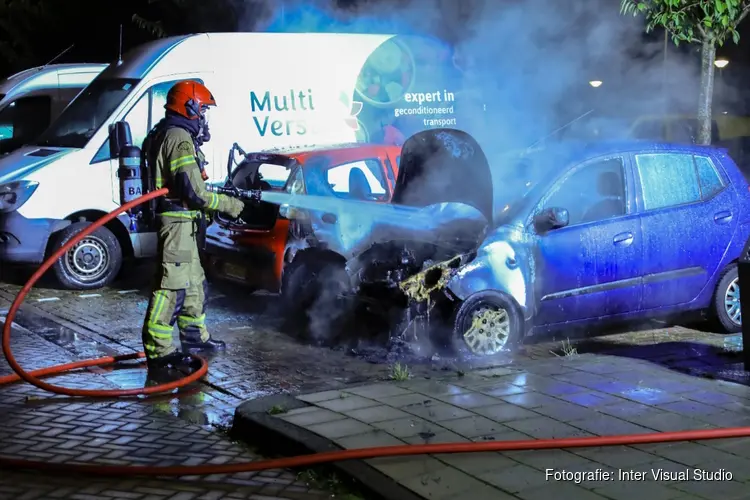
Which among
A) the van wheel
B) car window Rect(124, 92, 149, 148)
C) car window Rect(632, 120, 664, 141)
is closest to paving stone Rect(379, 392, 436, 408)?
the van wheel

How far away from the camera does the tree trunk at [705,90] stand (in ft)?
31.1

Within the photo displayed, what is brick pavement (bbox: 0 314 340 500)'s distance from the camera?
14.1ft

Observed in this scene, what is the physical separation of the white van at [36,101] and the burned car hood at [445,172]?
22.3 feet

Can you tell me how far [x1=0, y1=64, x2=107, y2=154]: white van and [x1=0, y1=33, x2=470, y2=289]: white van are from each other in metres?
2.03

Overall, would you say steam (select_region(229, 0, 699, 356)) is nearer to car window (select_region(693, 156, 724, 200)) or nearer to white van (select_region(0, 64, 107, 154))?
car window (select_region(693, 156, 724, 200))

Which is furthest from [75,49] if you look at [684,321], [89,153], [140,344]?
[684,321]

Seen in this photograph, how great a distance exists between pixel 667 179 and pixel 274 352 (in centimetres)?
364

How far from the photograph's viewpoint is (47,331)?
8156mm

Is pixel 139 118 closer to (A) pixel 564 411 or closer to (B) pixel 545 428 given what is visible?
(A) pixel 564 411

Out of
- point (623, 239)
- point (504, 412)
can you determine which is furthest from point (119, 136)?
point (504, 412)

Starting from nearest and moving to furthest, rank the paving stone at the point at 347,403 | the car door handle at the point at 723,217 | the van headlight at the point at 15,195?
1. the paving stone at the point at 347,403
2. the car door handle at the point at 723,217
3. the van headlight at the point at 15,195

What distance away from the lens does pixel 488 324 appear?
22.7 feet

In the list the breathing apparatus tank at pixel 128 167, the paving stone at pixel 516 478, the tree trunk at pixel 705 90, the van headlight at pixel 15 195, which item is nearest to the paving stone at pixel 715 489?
the paving stone at pixel 516 478

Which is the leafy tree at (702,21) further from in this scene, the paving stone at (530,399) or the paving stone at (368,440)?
the paving stone at (368,440)
